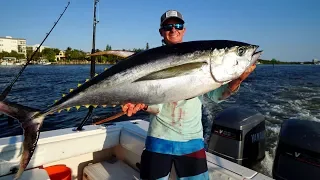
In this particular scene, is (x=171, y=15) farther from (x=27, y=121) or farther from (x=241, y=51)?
(x=27, y=121)

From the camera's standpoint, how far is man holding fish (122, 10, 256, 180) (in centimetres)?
233

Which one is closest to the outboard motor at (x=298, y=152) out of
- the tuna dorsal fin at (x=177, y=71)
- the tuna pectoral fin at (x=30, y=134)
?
the tuna dorsal fin at (x=177, y=71)

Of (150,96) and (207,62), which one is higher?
(207,62)

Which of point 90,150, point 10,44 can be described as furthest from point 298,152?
point 10,44

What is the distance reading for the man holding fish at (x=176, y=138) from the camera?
233 centimetres

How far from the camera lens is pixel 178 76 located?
1970mm

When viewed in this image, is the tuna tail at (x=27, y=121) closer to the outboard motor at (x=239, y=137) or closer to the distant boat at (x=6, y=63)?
the outboard motor at (x=239, y=137)

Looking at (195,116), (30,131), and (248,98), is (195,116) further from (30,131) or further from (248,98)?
(248,98)

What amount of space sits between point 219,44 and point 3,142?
329 centimetres

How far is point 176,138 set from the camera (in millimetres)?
2336

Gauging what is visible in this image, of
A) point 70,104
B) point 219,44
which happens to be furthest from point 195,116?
point 70,104

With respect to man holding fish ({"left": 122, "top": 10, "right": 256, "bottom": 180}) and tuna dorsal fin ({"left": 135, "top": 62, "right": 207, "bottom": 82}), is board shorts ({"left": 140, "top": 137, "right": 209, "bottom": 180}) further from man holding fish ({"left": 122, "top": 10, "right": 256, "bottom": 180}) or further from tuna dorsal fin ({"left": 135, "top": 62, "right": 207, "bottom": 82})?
tuna dorsal fin ({"left": 135, "top": 62, "right": 207, "bottom": 82})

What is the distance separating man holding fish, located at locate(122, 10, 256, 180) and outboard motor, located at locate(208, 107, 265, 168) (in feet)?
A: 7.80

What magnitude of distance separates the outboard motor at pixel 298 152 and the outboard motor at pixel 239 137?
70 cm
